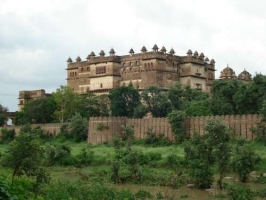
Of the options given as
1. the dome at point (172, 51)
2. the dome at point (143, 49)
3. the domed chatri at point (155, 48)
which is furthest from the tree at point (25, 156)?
the dome at point (172, 51)

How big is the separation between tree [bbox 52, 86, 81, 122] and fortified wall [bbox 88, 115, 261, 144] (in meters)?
11.8

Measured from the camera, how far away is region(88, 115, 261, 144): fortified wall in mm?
35188

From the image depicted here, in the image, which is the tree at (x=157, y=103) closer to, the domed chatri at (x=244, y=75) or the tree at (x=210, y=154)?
the domed chatri at (x=244, y=75)

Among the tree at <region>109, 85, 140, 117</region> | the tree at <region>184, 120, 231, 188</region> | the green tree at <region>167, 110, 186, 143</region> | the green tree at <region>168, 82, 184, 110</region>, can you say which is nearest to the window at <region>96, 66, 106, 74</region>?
the tree at <region>109, 85, 140, 117</region>

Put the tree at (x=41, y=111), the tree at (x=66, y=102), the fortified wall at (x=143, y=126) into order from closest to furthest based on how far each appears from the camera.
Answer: the fortified wall at (x=143, y=126) < the tree at (x=66, y=102) < the tree at (x=41, y=111)

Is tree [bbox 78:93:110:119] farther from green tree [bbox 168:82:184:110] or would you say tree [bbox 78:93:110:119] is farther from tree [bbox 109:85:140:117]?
green tree [bbox 168:82:184:110]

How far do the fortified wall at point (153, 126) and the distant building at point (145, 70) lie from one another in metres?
19.9

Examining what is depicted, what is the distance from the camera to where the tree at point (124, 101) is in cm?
5325

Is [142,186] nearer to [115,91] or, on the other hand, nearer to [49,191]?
[49,191]

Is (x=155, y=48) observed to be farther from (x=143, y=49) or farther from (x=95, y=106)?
(x=95, y=106)

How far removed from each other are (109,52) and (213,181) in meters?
44.9

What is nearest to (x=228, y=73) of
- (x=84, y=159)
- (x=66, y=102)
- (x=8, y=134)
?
(x=66, y=102)

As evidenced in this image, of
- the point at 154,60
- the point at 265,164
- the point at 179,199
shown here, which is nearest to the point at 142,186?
the point at 179,199

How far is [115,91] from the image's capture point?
53.5 meters
